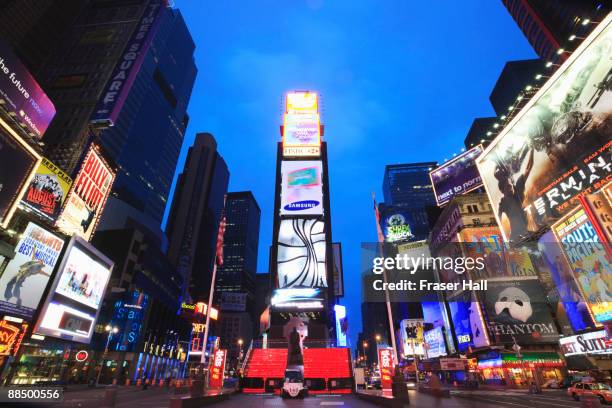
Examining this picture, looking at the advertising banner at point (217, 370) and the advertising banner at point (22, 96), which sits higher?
the advertising banner at point (22, 96)

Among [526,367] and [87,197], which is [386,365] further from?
[526,367]

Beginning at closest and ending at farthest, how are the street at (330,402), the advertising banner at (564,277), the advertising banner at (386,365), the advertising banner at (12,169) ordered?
1. the street at (330,402)
2. the advertising banner at (386,365)
3. the advertising banner at (12,169)
4. the advertising banner at (564,277)

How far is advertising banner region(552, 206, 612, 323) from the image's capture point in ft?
63.6

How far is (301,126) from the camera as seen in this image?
48.8 m

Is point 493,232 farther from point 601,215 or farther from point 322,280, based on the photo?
point 601,215

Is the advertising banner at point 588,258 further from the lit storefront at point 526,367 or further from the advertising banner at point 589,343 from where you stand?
the lit storefront at point 526,367

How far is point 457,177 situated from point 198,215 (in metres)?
135

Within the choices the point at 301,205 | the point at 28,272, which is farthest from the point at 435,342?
the point at 28,272

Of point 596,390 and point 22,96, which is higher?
point 22,96

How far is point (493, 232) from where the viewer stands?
→ 51281 millimetres

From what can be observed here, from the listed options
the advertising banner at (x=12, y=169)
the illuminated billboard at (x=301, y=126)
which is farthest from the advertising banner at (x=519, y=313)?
the advertising banner at (x=12, y=169)

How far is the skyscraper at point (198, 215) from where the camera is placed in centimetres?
14412

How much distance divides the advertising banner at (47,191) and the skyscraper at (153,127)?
5539 centimetres

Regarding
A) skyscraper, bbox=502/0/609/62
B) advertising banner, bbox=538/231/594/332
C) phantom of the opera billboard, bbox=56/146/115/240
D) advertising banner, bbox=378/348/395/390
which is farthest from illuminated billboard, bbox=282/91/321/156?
skyscraper, bbox=502/0/609/62
